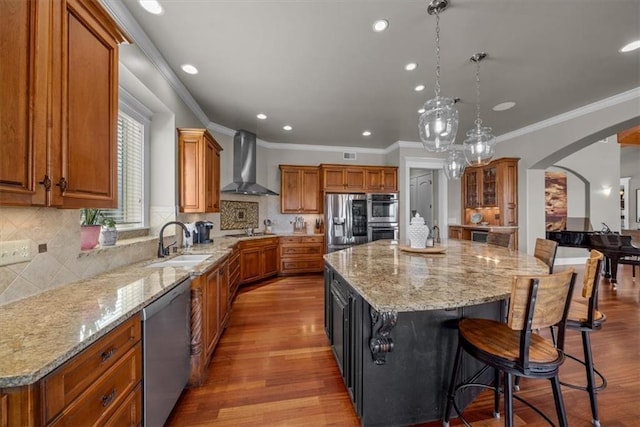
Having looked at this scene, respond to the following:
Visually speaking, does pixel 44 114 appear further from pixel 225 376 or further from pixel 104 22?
pixel 225 376

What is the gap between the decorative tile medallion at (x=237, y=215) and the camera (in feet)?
15.1

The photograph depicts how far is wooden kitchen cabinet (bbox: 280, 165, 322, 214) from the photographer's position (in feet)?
18.0

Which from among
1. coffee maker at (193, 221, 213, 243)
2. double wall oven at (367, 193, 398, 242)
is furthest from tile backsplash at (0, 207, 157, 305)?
double wall oven at (367, 193, 398, 242)

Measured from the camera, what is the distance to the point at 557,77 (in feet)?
9.71

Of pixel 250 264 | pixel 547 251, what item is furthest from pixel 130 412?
pixel 250 264

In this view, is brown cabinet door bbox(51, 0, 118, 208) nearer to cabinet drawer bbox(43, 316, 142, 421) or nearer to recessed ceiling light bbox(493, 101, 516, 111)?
cabinet drawer bbox(43, 316, 142, 421)

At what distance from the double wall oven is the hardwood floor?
2639 millimetres

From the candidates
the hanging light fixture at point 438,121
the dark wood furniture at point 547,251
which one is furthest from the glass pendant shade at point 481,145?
the dark wood furniture at point 547,251

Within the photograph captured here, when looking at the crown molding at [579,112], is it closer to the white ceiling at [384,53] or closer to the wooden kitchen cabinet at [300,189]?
the white ceiling at [384,53]

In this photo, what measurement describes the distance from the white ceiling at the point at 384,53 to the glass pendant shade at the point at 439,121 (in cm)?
48

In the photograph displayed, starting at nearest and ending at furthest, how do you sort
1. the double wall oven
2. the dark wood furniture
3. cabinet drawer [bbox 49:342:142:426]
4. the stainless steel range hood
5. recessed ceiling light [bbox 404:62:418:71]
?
cabinet drawer [bbox 49:342:142:426], the dark wood furniture, recessed ceiling light [bbox 404:62:418:71], the stainless steel range hood, the double wall oven

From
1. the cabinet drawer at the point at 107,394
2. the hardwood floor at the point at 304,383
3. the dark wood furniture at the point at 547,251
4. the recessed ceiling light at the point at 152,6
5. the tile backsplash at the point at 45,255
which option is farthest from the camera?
the dark wood furniture at the point at 547,251

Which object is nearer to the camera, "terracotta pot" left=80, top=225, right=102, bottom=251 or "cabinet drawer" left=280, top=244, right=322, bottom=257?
"terracotta pot" left=80, top=225, right=102, bottom=251

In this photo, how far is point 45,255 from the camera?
1361 millimetres
